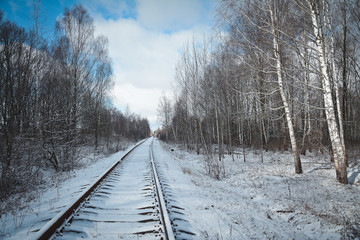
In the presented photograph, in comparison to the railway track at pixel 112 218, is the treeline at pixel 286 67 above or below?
above

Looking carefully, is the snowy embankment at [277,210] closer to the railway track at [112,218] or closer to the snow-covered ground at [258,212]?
the snow-covered ground at [258,212]

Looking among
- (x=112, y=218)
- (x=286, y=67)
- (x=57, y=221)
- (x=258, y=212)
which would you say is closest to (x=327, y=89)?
(x=286, y=67)

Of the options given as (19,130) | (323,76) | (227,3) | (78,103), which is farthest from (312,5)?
(78,103)

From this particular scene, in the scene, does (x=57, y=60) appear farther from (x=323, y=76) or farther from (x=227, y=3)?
(x=323, y=76)

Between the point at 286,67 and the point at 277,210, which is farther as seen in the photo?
the point at 286,67

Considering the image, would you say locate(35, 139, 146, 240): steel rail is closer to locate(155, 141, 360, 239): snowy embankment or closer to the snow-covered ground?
the snow-covered ground

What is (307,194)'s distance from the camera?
5.31 m

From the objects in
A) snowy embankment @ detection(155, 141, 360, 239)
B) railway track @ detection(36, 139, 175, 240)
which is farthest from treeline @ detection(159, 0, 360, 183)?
railway track @ detection(36, 139, 175, 240)

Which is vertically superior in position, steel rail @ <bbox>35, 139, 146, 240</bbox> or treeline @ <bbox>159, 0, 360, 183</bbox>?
treeline @ <bbox>159, 0, 360, 183</bbox>

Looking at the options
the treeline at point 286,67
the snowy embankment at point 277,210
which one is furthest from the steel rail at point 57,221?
the treeline at point 286,67

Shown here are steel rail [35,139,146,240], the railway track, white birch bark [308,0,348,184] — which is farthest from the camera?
white birch bark [308,0,348,184]

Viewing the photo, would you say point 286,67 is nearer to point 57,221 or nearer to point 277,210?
point 277,210

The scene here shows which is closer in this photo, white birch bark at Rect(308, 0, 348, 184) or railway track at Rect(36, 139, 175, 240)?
railway track at Rect(36, 139, 175, 240)

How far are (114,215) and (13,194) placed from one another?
14.5 ft
